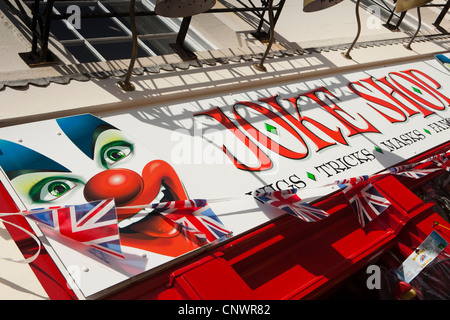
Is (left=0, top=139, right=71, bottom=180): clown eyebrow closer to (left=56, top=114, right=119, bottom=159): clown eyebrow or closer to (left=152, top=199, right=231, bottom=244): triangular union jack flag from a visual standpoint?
(left=56, top=114, right=119, bottom=159): clown eyebrow

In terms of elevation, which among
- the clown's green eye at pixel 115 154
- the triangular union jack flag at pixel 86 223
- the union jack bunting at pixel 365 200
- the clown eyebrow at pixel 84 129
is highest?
the clown eyebrow at pixel 84 129

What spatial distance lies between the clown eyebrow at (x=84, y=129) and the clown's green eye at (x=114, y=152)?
95mm

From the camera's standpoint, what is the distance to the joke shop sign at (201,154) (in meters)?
2.79

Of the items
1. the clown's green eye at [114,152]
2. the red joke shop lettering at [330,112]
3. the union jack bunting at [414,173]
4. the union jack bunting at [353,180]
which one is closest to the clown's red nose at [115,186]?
the clown's green eye at [114,152]

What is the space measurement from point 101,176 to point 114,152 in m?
0.27

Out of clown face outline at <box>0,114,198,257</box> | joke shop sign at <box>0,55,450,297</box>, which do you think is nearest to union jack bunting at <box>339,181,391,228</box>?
joke shop sign at <box>0,55,450,297</box>

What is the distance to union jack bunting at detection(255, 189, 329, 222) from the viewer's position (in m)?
3.38

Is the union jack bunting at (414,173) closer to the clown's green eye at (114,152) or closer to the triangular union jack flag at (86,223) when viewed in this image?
the clown's green eye at (114,152)

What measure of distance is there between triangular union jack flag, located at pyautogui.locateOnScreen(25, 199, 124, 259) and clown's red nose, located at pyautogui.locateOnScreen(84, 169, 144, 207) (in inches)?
7.1

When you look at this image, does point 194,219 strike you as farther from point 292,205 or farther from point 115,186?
point 292,205

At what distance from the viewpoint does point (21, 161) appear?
288cm

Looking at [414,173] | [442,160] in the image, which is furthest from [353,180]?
[442,160]

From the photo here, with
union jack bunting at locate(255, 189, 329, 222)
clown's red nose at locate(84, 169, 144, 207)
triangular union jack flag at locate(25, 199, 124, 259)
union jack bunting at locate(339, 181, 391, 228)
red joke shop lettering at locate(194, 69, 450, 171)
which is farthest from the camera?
red joke shop lettering at locate(194, 69, 450, 171)
